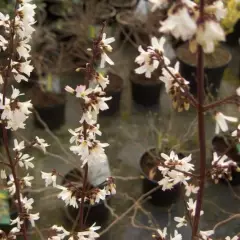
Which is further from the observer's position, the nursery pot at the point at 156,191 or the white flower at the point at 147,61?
the nursery pot at the point at 156,191

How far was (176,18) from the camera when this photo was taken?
0.72 meters

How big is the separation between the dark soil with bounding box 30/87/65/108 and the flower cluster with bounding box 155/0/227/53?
204 centimetres

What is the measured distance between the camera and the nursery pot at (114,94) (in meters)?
2.80

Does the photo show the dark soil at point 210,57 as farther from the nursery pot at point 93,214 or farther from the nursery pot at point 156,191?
the nursery pot at point 93,214

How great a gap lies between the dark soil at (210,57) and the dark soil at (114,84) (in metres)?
0.42

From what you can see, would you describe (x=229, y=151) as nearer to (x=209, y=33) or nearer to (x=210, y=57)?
(x=210, y=57)

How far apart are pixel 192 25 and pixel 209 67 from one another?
2.28 meters

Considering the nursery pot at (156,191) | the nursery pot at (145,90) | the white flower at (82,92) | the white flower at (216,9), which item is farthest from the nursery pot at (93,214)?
the white flower at (216,9)

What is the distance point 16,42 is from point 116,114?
1.77m

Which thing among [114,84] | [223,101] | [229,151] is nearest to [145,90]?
[114,84]

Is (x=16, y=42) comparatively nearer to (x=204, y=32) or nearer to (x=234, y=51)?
(x=204, y=32)

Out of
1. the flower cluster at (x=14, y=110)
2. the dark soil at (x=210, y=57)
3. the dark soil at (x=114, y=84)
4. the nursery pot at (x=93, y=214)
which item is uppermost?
the dark soil at (x=210, y=57)

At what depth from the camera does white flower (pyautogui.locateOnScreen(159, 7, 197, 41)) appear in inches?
28.1

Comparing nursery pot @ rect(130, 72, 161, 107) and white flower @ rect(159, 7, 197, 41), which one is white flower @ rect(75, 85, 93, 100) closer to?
white flower @ rect(159, 7, 197, 41)
